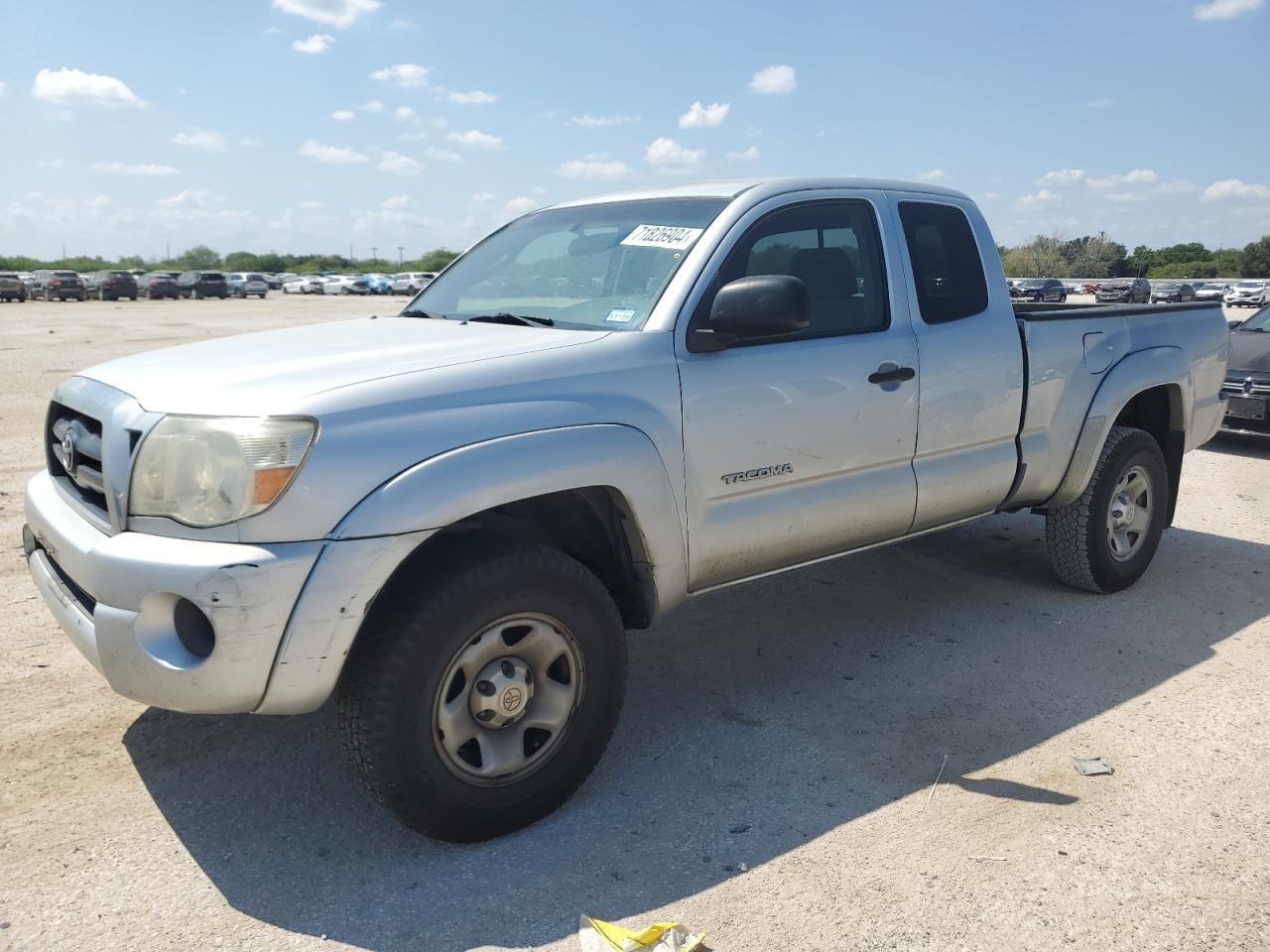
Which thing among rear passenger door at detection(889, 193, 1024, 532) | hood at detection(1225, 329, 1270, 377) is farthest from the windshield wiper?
hood at detection(1225, 329, 1270, 377)

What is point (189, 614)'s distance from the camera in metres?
2.69

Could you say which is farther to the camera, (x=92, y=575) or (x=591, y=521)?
(x=591, y=521)

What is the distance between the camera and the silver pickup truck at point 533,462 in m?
2.67

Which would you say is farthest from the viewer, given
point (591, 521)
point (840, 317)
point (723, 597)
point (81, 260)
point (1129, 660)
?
point (81, 260)

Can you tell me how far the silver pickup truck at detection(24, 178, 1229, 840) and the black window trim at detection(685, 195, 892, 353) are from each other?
11 millimetres

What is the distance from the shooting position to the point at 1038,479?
470cm

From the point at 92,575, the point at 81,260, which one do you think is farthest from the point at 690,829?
the point at 81,260

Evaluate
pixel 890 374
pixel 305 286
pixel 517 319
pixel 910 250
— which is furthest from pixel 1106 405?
pixel 305 286

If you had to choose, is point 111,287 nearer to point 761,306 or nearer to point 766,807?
point 761,306

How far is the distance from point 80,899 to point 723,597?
3.24 m

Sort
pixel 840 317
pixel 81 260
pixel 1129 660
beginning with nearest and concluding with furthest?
pixel 840 317
pixel 1129 660
pixel 81 260

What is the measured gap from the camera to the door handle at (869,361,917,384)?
3867 mm

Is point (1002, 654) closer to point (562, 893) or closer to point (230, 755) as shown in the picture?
point (562, 893)

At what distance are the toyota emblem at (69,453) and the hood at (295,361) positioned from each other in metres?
0.20
